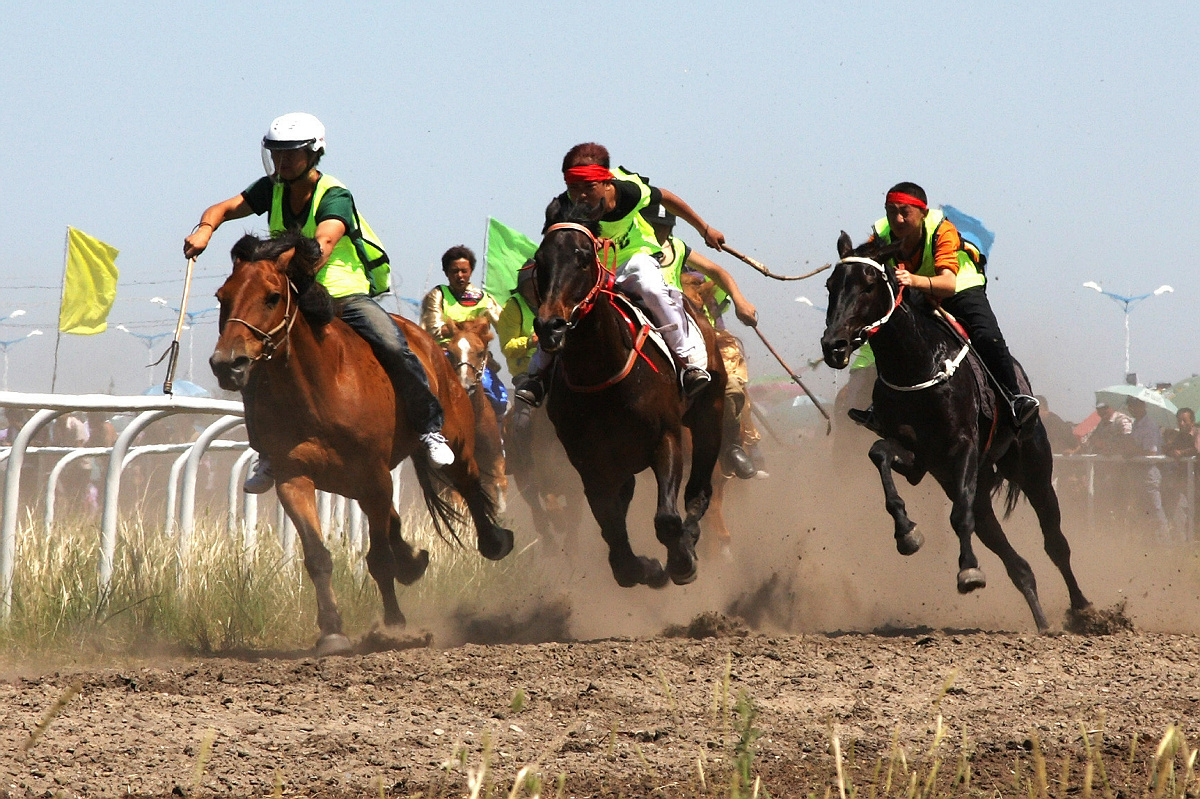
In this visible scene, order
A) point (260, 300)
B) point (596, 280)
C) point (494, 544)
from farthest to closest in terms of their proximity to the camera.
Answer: point (494, 544) → point (596, 280) → point (260, 300)

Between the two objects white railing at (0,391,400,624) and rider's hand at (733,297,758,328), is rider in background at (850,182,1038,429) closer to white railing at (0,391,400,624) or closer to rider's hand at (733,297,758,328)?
rider's hand at (733,297,758,328)

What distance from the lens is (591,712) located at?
5.75 m

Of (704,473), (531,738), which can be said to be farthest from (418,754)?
(704,473)

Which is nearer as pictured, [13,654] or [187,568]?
[13,654]

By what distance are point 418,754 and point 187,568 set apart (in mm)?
4092

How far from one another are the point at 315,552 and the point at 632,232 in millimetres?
2763

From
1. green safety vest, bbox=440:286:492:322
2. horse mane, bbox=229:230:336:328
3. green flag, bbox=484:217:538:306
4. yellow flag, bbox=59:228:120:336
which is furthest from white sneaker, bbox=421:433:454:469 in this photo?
yellow flag, bbox=59:228:120:336

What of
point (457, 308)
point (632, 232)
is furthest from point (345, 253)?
point (457, 308)

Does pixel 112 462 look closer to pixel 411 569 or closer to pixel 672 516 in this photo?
pixel 411 569

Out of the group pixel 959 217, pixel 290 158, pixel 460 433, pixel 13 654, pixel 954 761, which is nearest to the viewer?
pixel 954 761

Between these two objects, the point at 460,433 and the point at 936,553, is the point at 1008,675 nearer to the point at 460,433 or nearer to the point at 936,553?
the point at 460,433

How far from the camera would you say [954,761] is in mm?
4789

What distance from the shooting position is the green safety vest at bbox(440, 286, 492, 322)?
1264cm

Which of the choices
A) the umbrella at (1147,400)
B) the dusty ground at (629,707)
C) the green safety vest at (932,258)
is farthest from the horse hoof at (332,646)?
the umbrella at (1147,400)
